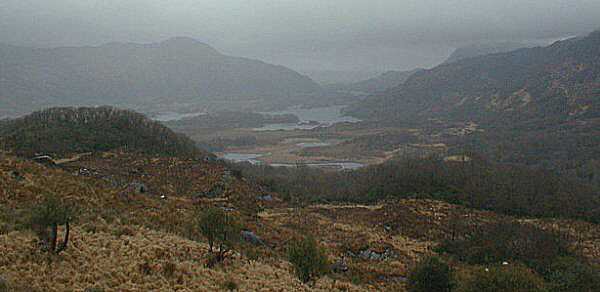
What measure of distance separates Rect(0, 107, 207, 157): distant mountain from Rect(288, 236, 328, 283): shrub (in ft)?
226

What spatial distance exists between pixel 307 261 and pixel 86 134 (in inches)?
3912

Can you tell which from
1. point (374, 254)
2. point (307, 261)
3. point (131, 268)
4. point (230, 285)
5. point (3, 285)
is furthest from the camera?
point (374, 254)

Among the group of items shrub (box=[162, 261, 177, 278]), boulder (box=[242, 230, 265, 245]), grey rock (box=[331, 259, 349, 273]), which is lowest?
grey rock (box=[331, 259, 349, 273])

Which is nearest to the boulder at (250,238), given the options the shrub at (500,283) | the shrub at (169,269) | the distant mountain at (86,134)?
the shrub at (169,269)

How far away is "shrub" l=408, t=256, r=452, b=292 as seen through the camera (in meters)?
29.8

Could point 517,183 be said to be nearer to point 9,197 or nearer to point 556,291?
point 556,291

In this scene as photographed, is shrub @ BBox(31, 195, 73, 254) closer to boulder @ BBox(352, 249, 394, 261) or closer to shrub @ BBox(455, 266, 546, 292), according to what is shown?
shrub @ BBox(455, 266, 546, 292)

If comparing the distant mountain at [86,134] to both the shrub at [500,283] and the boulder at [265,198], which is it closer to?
the boulder at [265,198]

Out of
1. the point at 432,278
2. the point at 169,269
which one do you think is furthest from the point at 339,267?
the point at 169,269

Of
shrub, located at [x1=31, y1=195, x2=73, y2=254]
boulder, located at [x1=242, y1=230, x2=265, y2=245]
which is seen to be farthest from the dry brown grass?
boulder, located at [x1=242, y1=230, x2=265, y2=245]

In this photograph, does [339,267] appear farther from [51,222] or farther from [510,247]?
[510,247]

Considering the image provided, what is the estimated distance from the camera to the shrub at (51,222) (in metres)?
23.5

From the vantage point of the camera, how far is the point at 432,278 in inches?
1180

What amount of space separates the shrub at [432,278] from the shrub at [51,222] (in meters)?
23.2
